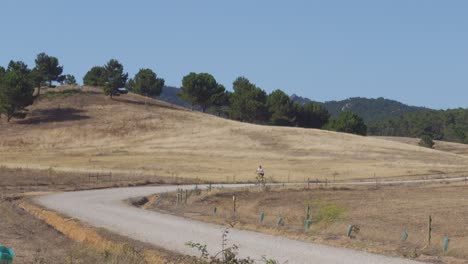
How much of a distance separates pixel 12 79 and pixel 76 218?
90475 millimetres

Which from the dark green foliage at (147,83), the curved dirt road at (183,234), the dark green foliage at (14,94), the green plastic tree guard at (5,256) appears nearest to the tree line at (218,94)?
the dark green foliage at (147,83)

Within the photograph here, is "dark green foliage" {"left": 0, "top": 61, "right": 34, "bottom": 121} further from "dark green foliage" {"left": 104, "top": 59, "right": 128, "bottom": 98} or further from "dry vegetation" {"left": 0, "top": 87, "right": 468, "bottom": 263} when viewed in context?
"dark green foliage" {"left": 104, "top": 59, "right": 128, "bottom": 98}

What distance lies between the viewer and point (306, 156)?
92750 mm

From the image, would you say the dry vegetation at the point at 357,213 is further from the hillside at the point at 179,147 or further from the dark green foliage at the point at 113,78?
the dark green foliage at the point at 113,78

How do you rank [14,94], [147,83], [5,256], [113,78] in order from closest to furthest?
[5,256] → [14,94] → [113,78] → [147,83]

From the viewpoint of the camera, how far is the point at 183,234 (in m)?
24.8

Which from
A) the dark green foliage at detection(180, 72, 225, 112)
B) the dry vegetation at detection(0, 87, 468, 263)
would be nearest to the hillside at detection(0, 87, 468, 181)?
the dry vegetation at detection(0, 87, 468, 263)

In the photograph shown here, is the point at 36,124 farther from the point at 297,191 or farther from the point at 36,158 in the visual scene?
the point at 297,191

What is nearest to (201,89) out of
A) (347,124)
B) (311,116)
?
(311,116)

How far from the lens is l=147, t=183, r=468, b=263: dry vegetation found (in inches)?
910

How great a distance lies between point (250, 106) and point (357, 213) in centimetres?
11371

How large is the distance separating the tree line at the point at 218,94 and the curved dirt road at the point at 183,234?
329 feet

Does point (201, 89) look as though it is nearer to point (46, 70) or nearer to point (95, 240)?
point (46, 70)

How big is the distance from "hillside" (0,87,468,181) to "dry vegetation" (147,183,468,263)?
20923 mm
